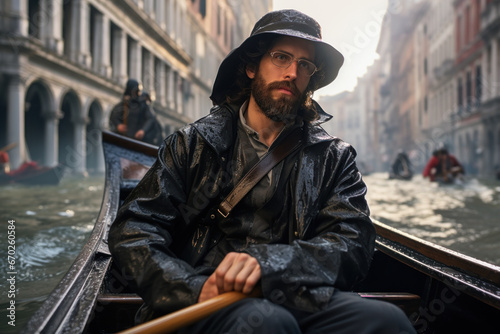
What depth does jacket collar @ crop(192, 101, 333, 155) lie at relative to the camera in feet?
5.92

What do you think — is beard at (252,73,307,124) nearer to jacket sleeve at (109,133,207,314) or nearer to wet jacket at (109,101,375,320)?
wet jacket at (109,101,375,320)

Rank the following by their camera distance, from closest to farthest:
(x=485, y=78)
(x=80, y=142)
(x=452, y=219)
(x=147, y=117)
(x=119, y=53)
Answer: (x=452, y=219) → (x=147, y=117) → (x=80, y=142) → (x=119, y=53) → (x=485, y=78)

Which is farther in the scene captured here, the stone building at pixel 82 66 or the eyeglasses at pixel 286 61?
the stone building at pixel 82 66

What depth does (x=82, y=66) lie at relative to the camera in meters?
17.4

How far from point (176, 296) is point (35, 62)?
1523cm

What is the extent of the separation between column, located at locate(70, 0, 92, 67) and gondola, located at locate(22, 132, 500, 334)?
17.1 metres

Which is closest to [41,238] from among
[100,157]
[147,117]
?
[147,117]

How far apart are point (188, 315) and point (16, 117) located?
572 inches

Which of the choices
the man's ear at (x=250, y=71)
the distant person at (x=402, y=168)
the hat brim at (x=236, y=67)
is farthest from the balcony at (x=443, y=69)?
the man's ear at (x=250, y=71)

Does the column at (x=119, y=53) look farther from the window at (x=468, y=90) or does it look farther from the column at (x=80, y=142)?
the window at (x=468, y=90)

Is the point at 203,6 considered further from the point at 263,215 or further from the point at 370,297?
the point at 370,297

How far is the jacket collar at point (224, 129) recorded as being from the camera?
5.92 feet

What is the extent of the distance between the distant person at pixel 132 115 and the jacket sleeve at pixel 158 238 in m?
6.90

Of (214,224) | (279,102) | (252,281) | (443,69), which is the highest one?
(443,69)
